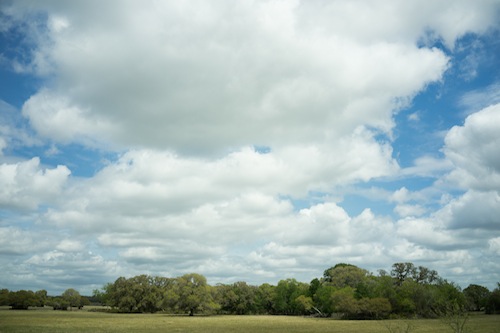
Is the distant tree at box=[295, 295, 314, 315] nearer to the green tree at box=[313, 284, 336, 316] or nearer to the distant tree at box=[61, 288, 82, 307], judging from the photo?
the green tree at box=[313, 284, 336, 316]

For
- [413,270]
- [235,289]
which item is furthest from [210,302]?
[413,270]

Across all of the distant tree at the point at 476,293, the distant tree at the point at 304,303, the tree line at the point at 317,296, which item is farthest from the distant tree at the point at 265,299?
the distant tree at the point at 476,293

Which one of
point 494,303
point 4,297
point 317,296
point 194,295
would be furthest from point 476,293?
point 4,297

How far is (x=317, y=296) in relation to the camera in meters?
133

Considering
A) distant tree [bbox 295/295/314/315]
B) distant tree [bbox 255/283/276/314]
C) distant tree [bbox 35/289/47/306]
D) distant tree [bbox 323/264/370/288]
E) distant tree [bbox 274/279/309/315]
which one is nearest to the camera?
distant tree [bbox 295/295/314/315]

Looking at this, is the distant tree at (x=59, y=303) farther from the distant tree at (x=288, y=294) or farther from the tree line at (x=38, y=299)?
the distant tree at (x=288, y=294)

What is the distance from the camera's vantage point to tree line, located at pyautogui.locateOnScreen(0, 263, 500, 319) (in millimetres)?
108500

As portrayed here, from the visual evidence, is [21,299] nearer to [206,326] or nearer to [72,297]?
[72,297]

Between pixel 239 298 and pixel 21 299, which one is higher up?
pixel 239 298

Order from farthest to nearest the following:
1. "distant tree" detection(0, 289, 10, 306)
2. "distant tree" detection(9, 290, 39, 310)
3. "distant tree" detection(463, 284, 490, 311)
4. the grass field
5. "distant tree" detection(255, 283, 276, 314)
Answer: "distant tree" detection(0, 289, 10, 306) → "distant tree" detection(9, 290, 39, 310) → "distant tree" detection(255, 283, 276, 314) → "distant tree" detection(463, 284, 490, 311) → the grass field

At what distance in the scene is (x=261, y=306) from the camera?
15775 centimetres

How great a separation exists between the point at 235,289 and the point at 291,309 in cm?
2434

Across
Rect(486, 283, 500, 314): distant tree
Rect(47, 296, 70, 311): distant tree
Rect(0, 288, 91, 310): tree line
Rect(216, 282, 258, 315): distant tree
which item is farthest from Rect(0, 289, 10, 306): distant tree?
Rect(486, 283, 500, 314): distant tree

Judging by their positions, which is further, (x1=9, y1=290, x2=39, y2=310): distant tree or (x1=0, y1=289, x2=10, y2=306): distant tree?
(x1=0, y1=289, x2=10, y2=306): distant tree
